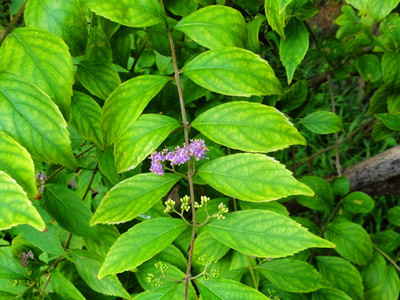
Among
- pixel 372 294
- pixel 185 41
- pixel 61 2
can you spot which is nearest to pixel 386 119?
pixel 372 294

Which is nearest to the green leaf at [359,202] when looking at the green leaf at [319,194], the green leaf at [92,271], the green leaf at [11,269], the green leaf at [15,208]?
the green leaf at [319,194]

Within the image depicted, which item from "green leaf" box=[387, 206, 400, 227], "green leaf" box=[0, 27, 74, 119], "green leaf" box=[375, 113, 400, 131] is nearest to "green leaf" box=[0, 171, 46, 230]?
"green leaf" box=[0, 27, 74, 119]

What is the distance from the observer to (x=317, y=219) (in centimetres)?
282

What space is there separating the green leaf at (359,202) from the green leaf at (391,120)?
24 centimetres

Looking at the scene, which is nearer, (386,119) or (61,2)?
(61,2)

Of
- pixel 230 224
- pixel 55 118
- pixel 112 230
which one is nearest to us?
pixel 55 118

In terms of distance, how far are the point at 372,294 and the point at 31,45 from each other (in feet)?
4.44

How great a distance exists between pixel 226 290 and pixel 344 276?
28.4 inches

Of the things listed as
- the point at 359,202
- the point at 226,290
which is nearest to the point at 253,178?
the point at 226,290

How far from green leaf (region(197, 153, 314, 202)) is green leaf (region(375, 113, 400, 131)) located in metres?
0.79

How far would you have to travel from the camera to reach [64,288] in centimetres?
108

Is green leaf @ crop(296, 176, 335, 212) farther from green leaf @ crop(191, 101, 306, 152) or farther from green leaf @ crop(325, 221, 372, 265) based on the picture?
green leaf @ crop(191, 101, 306, 152)

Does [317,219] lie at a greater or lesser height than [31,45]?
lesser

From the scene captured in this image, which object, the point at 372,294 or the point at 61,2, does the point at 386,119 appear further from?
the point at 61,2
